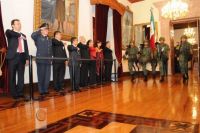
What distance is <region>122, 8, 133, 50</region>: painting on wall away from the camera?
9.91 m

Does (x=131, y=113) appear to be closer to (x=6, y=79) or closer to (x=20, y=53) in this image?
(x=20, y=53)

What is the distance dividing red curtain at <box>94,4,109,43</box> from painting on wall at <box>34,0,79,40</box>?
0.99 metres

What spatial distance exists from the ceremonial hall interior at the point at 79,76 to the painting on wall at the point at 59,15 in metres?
0.02

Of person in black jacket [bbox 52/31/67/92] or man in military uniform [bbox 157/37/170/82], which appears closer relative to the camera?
person in black jacket [bbox 52/31/67/92]

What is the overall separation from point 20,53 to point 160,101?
2.61 meters

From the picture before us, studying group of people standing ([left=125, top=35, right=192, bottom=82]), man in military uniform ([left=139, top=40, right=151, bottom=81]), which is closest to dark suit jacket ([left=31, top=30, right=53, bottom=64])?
group of people standing ([left=125, top=35, right=192, bottom=82])

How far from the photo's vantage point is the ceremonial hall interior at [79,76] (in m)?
2.51

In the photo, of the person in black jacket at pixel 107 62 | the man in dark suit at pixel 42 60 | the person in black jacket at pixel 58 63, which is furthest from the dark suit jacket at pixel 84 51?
the man in dark suit at pixel 42 60

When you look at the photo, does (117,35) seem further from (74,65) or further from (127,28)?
(74,65)

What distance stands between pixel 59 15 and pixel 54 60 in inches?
54.4

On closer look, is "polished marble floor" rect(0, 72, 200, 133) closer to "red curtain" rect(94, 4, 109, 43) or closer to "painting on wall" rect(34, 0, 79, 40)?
"painting on wall" rect(34, 0, 79, 40)

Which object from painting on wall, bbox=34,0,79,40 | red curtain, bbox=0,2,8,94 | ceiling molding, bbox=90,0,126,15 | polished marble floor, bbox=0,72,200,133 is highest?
ceiling molding, bbox=90,0,126,15

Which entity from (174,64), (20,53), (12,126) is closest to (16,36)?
(20,53)

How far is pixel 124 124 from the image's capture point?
2.43 metres
